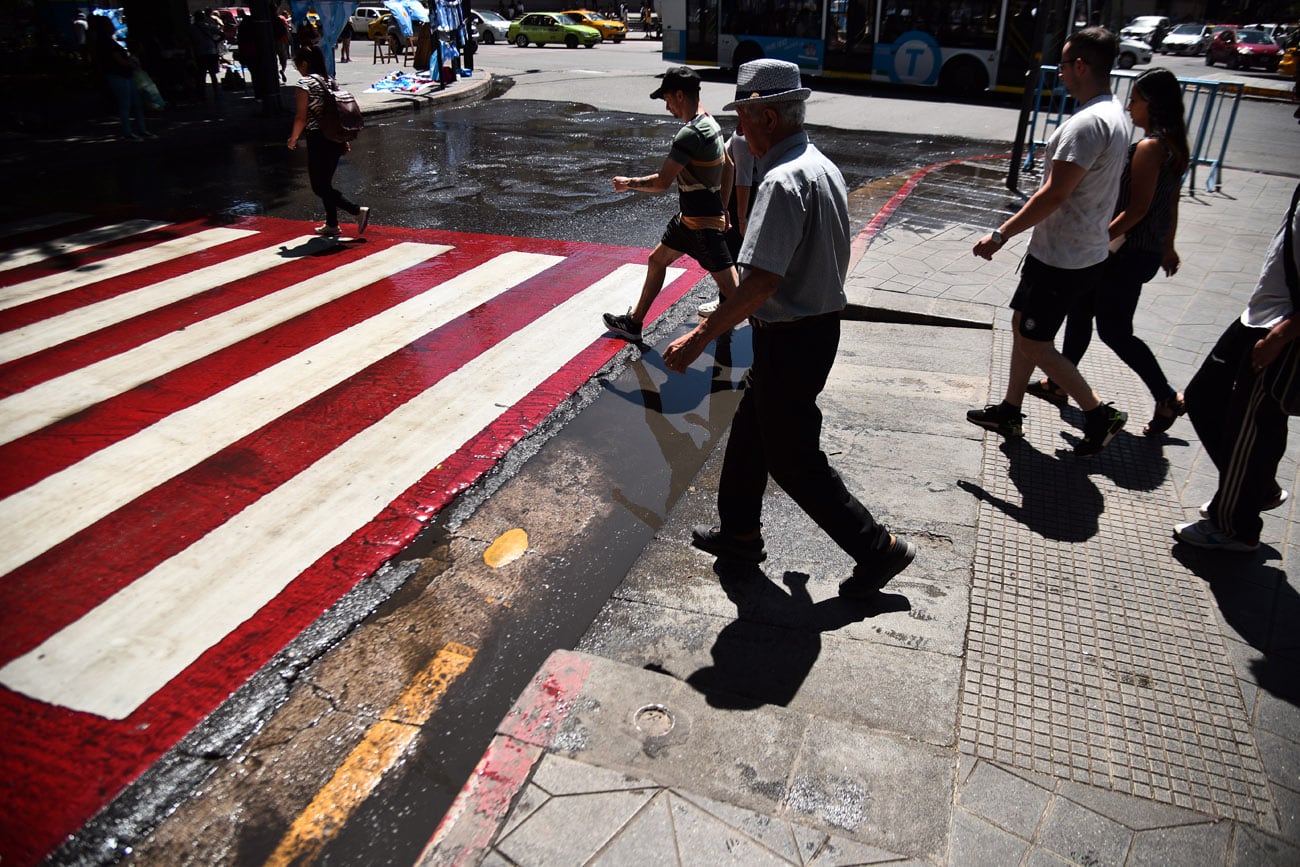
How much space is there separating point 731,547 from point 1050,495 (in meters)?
1.66

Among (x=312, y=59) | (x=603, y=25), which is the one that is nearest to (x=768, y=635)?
(x=312, y=59)

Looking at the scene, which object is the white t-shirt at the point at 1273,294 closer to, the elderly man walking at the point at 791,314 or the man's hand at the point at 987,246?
the man's hand at the point at 987,246

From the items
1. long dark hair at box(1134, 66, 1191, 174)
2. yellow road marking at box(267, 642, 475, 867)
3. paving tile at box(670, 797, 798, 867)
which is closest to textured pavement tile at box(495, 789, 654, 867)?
paving tile at box(670, 797, 798, 867)

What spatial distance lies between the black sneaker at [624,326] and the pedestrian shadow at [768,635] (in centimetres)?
293

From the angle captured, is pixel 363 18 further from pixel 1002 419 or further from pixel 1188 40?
pixel 1002 419

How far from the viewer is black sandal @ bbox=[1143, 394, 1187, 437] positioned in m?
4.72

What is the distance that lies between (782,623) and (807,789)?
0.93 m

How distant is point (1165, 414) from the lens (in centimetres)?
473

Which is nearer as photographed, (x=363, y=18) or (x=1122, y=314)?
(x=1122, y=314)

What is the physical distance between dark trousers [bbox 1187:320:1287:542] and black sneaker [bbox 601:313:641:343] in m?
3.70

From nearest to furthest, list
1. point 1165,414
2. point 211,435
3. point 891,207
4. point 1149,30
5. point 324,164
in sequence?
1. point 1165,414
2. point 211,435
3. point 324,164
4. point 891,207
5. point 1149,30

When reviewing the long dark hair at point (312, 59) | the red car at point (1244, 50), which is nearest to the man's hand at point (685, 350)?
the long dark hair at point (312, 59)

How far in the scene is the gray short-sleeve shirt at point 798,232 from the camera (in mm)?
2986

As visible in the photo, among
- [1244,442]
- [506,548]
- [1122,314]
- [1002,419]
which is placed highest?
[1122,314]
